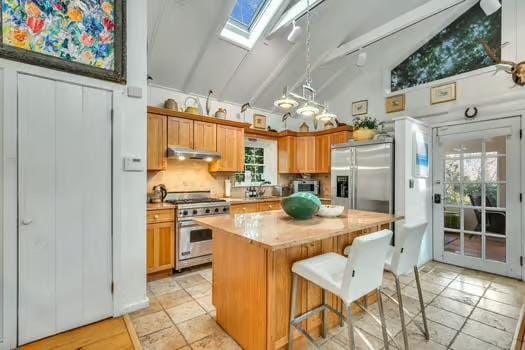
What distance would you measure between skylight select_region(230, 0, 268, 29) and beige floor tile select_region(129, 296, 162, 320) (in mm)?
3780

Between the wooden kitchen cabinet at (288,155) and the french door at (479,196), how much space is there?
7.97ft

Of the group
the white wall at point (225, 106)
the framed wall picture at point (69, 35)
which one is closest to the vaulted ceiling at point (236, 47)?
the white wall at point (225, 106)

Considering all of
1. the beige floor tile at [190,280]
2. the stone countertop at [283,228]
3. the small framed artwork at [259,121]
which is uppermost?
the small framed artwork at [259,121]

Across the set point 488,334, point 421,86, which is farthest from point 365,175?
point 488,334

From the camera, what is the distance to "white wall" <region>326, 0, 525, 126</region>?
3.10 meters

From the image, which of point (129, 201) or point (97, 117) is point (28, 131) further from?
point (129, 201)

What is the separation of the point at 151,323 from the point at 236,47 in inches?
145

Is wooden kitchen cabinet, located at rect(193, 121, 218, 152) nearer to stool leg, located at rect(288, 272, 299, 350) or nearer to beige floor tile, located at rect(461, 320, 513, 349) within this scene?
stool leg, located at rect(288, 272, 299, 350)

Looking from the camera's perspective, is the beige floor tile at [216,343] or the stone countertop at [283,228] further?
the beige floor tile at [216,343]

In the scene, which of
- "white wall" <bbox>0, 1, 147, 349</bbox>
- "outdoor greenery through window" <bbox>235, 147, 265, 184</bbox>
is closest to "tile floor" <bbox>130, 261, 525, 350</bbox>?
"white wall" <bbox>0, 1, 147, 349</bbox>

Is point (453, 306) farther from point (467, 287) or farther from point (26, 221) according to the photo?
point (26, 221)

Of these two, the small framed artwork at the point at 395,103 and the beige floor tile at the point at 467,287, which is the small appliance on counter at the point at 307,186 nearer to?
the small framed artwork at the point at 395,103

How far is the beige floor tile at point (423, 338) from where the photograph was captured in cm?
186

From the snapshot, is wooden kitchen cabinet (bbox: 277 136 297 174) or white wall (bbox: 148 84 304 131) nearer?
white wall (bbox: 148 84 304 131)
